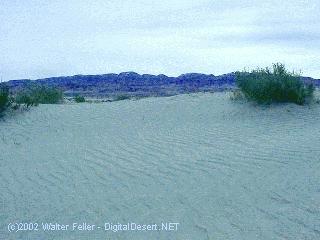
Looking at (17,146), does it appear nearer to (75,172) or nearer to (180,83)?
(75,172)

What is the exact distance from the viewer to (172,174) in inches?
320

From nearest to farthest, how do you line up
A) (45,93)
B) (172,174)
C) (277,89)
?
1. (172,174)
2. (277,89)
3. (45,93)

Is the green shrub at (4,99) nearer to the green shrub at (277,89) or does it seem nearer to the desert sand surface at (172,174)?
the desert sand surface at (172,174)

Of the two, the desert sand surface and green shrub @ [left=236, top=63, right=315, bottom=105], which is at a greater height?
green shrub @ [left=236, top=63, right=315, bottom=105]

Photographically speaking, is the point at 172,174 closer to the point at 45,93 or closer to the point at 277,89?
the point at 277,89

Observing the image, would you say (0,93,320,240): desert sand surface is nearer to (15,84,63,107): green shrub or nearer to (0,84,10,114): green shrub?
(0,84,10,114): green shrub

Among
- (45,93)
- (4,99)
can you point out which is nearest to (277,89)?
(4,99)

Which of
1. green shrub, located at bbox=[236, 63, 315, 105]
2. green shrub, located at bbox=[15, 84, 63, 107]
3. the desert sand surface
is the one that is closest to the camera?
the desert sand surface

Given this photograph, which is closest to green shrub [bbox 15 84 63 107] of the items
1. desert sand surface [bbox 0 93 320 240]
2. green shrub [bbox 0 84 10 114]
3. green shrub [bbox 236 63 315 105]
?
green shrub [bbox 0 84 10 114]

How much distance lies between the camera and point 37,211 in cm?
660

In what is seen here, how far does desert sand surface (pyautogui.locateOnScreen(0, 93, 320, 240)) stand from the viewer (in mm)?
5801

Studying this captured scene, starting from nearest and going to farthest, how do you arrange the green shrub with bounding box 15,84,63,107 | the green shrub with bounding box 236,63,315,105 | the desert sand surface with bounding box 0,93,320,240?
the desert sand surface with bounding box 0,93,320,240, the green shrub with bounding box 236,63,315,105, the green shrub with bounding box 15,84,63,107

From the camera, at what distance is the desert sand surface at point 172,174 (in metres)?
5.80

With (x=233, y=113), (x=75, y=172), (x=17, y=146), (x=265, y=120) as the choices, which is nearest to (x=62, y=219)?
(x=75, y=172)
